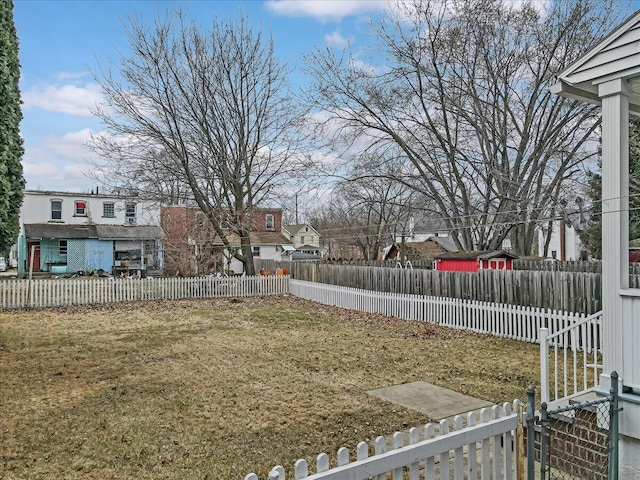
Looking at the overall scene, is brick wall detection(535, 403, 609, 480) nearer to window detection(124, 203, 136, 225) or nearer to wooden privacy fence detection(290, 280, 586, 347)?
wooden privacy fence detection(290, 280, 586, 347)

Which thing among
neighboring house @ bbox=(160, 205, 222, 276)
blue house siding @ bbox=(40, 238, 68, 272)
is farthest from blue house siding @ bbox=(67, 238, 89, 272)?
neighboring house @ bbox=(160, 205, 222, 276)

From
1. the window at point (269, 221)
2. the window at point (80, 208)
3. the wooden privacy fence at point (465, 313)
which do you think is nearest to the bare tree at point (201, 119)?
the wooden privacy fence at point (465, 313)

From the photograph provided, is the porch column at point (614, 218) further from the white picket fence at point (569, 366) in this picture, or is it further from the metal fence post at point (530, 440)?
the metal fence post at point (530, 440)

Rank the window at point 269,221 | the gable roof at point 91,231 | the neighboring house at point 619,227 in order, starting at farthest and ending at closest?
the window at point 269,221
the gable roof at point 91,231
the neighboring house at point 619,227

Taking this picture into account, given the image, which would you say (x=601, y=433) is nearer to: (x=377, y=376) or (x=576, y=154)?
(x=377, y=376)

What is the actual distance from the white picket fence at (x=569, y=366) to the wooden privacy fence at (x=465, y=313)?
1.81 feet

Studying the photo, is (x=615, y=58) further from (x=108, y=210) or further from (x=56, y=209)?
(x=56, y=209)

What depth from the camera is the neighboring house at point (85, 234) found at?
28766 mm

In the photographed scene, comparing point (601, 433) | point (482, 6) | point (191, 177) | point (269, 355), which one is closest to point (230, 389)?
point (269, 355)

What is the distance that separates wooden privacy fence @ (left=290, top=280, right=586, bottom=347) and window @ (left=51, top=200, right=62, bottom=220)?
23.3 meters

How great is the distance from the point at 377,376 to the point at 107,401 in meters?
3.89

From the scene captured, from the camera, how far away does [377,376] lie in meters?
7.02

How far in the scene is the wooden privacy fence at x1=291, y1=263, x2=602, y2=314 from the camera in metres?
8.86

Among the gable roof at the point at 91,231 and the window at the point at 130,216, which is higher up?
the window at the point at 130,216
